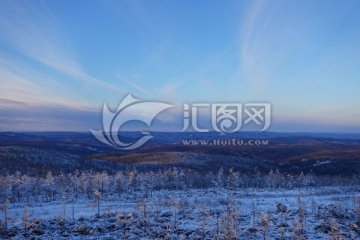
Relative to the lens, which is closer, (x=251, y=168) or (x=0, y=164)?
(x=0, y=164)

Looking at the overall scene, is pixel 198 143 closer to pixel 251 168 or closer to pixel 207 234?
pixel 251 168

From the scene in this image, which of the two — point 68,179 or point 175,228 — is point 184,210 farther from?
point 68,179

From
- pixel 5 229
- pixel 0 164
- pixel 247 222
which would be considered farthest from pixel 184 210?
pixel 0 164

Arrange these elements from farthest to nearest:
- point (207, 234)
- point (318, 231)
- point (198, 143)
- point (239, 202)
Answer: point (198, 143)
point (239, 202)
point (318, 231)
point (207, 234)

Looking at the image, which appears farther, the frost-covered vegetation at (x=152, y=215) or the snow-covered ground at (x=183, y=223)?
the frost-covered vegetation at (x=152, y=215)

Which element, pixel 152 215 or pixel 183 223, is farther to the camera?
pixel 152 215

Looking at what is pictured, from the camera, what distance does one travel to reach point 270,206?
31.2 meters

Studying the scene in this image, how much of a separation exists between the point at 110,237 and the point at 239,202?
1727 centimetres

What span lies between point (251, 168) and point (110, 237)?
258 feet

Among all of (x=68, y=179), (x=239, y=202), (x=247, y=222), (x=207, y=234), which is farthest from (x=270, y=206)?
(x=68, y=179)

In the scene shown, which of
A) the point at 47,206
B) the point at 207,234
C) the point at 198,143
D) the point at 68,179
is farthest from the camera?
the point at 198,143

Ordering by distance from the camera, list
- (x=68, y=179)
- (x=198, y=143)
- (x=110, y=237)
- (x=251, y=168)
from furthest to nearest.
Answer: (x=198, y=143) < (x=251, y=168) < (x=68, y=179) < (x=110, y=237)

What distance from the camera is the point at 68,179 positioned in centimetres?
4509

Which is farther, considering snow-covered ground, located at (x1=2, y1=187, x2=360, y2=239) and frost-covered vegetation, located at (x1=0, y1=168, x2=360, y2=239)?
frost-covered vegetation, located at (x1=0, y1=168, x2=360, y2=239)
